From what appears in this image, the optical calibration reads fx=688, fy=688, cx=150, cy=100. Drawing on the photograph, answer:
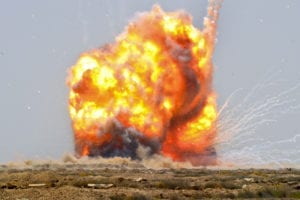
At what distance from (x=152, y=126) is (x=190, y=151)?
831 cm

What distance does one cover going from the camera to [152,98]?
116938 mm

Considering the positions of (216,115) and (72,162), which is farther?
(216,115)

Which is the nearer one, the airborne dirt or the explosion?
the airborne dirt

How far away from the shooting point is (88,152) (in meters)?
118

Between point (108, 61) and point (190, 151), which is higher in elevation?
point (108, 61)

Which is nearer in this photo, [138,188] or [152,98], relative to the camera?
[138,188]

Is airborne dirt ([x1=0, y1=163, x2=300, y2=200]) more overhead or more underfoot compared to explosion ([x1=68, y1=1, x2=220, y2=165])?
more underfoot

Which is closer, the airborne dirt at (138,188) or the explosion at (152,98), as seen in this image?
the airborne dirt at (138,188)

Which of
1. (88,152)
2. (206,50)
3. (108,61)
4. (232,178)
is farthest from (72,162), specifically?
(232,178)

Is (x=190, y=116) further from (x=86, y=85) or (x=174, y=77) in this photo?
(x=86, y=85)

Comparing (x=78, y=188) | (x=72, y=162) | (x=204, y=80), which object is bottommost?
(x=78, y=188)

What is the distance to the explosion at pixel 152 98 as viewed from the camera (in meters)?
117

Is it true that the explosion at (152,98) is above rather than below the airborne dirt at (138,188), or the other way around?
above

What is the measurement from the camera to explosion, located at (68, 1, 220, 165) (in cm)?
11688
